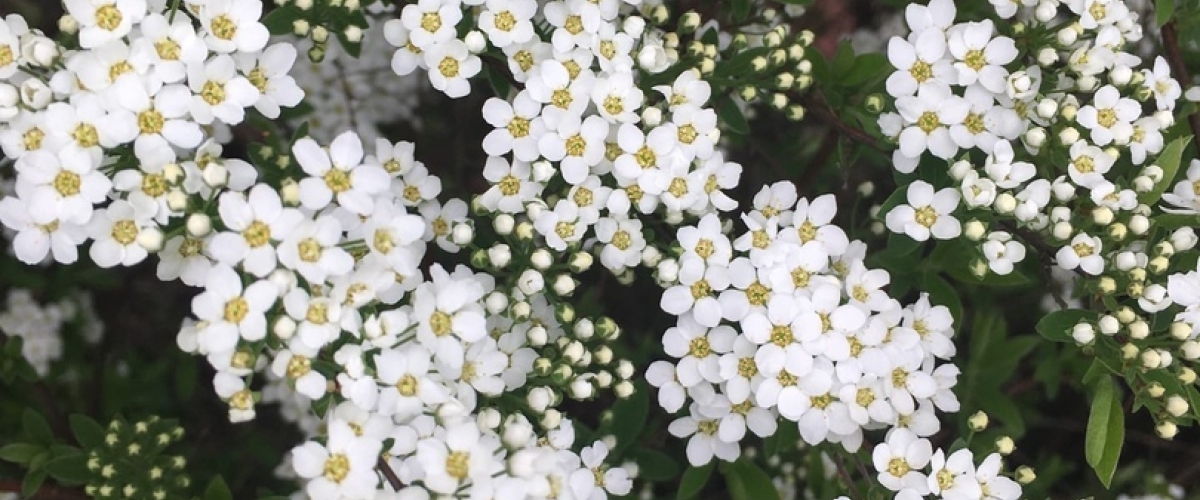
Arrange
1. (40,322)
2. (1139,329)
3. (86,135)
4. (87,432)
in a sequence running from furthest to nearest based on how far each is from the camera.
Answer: (40,322) → (87,432) → (1139,329) → (86,135)

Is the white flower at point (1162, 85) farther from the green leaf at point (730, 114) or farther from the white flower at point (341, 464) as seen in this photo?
the white flower at point (341, 464)

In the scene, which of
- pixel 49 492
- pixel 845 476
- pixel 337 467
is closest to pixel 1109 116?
pixel 845 476

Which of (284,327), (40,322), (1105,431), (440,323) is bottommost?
(40,322)

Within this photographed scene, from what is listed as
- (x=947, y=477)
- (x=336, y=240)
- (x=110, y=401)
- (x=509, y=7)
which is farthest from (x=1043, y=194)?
(x=110, y=401)

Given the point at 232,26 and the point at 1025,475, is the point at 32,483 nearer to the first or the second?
the point at 232,26

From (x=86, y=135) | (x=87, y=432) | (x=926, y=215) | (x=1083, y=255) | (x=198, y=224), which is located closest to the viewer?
(x=198, y=224)

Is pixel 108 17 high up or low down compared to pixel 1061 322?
up

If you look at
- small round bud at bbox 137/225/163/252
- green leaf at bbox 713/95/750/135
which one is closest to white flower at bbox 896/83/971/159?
green leaf at bbox 713/95/750/135

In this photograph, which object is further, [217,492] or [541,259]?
[217,492]
